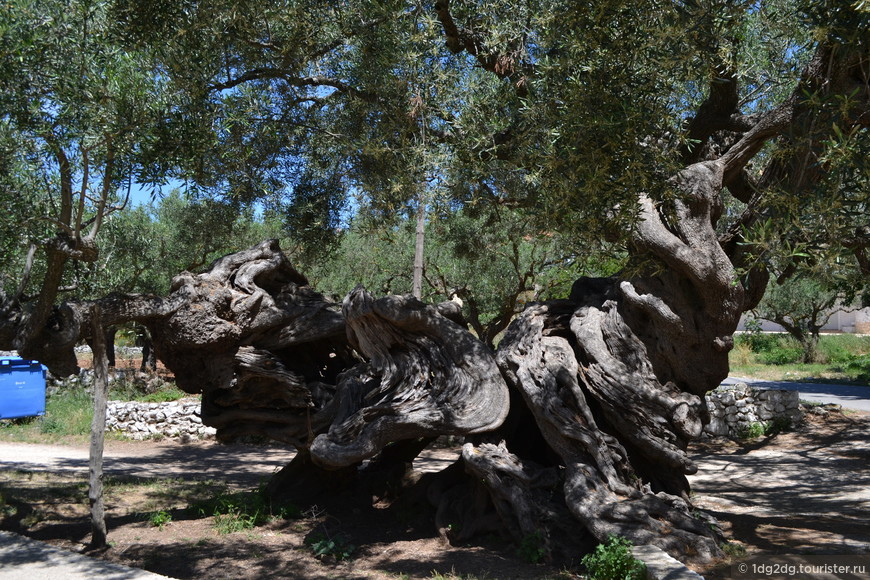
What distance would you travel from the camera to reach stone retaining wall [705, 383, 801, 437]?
594 inches

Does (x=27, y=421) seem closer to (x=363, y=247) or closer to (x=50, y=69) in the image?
(x=363, y=247)

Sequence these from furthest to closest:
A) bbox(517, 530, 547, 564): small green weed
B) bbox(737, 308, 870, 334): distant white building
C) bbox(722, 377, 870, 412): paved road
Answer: bbox(737, 308, 870, 334): distant white building
bbox(722, 377, 870, 412): paved road
bbox(517, 530, 547, 564): small green weed

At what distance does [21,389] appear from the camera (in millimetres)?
16859

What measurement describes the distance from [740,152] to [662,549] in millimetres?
3776

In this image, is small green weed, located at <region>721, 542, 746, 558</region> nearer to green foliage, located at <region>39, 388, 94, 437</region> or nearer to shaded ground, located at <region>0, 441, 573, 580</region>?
shaded ground, located at <region>0, 441, 573, 580</region>

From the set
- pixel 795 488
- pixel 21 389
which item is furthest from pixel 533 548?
pixel 21 389

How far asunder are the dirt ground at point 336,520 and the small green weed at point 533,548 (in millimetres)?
78

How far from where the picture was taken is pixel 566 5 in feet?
22.3

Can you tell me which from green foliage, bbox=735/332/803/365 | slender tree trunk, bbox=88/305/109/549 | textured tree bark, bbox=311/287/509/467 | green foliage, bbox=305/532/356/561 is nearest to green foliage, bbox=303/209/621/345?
textured tree bark, bbox=311/287/509/467

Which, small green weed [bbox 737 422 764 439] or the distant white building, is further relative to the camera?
the distant white building

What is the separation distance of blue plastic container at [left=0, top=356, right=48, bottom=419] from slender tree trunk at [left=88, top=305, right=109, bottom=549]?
11015 millimetres

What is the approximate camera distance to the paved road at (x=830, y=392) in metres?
18.2

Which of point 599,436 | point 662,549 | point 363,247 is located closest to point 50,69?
point 599,436

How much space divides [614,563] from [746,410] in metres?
10.8
